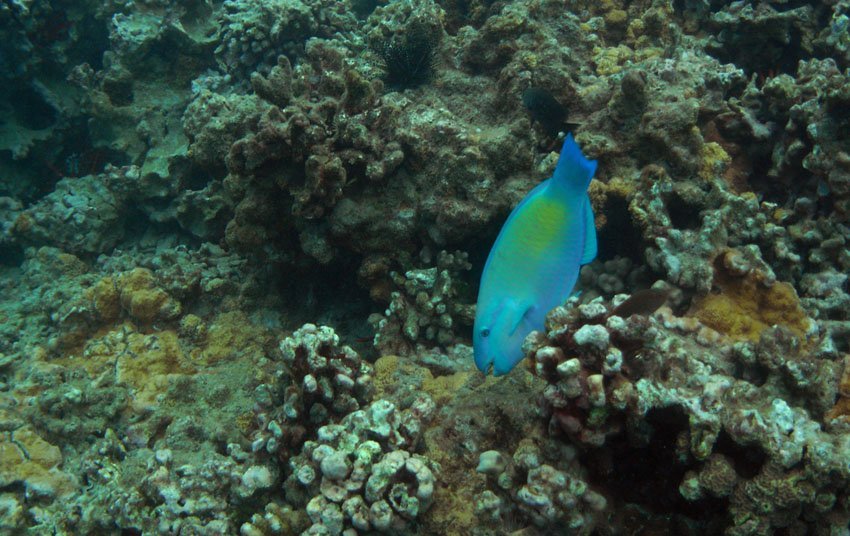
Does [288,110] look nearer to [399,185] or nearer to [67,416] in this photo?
[399,185]

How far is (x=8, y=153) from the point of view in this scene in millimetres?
8039

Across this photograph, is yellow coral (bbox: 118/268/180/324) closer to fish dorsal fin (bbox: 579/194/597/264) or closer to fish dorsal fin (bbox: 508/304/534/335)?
fish dorsal fin (bbox: 508/304/534/335)

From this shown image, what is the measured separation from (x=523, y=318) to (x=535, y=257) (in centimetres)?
31

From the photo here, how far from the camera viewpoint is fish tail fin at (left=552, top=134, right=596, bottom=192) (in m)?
2.10

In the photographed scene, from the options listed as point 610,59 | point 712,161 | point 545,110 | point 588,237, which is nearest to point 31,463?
point 588,237

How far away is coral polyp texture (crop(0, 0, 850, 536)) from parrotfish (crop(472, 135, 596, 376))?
6.9 inches

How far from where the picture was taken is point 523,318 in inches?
90.2

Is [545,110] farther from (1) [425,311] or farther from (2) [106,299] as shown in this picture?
(2) [106,299]

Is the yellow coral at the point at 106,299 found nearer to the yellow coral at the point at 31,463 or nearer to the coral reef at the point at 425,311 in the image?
the yellow coral at the point at 31,463

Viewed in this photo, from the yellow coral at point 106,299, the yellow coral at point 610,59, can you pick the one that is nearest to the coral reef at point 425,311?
the yellow coral at point 610,59

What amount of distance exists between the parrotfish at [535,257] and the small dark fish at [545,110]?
6.63 ft

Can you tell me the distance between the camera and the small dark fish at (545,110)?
13.0 ft

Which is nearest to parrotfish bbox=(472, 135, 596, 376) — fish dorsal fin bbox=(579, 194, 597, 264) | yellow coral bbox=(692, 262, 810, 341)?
fish dorsal fin bbox=(579, 194, 597, 264)

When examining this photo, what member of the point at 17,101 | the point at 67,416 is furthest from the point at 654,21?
the point at 17,101
